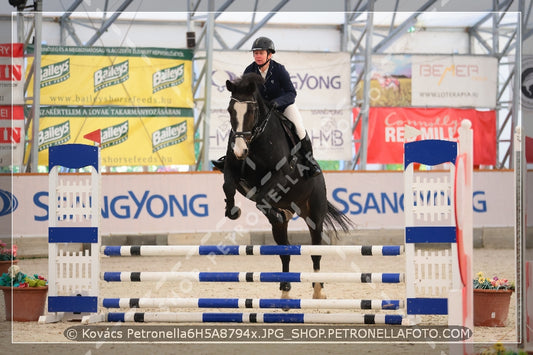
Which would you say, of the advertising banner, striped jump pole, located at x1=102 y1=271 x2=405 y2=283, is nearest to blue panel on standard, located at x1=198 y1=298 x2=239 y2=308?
striped jump pole, located at x1=102 y1=271 x2=405 y2=283

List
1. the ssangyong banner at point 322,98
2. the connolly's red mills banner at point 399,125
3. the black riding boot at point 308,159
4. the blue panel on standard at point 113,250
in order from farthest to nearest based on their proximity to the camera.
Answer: the connolly's red mills banner at point 399,125 < the ssangyong banner at point 322,98 < the black riding boot at point 308,159 < the blue panel on standard at point 113,250

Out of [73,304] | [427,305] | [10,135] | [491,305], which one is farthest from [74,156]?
[10,135]

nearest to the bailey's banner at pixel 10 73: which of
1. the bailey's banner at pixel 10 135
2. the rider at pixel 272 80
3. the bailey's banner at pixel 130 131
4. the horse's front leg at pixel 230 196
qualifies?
the bailey's banner at pixel 10 135

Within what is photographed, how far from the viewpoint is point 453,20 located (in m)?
16.8

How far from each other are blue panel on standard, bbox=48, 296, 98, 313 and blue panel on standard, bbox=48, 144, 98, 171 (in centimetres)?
98

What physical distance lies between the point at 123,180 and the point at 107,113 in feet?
7.28

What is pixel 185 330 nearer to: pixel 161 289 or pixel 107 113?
pixel 161 289

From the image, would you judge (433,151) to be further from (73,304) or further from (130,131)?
(130,131)

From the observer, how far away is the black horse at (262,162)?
4.86 metres

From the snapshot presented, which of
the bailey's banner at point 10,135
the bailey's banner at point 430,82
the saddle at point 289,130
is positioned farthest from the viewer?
the bailey's banner at point 430,82

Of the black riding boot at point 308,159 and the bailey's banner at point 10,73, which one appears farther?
the bailey's banner at point 10,73

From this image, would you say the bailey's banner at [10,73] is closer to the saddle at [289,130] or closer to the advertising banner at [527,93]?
the saddle at [289,130]

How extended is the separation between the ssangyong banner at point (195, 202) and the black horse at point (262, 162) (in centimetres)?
491

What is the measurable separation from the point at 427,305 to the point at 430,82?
9.93 meters
